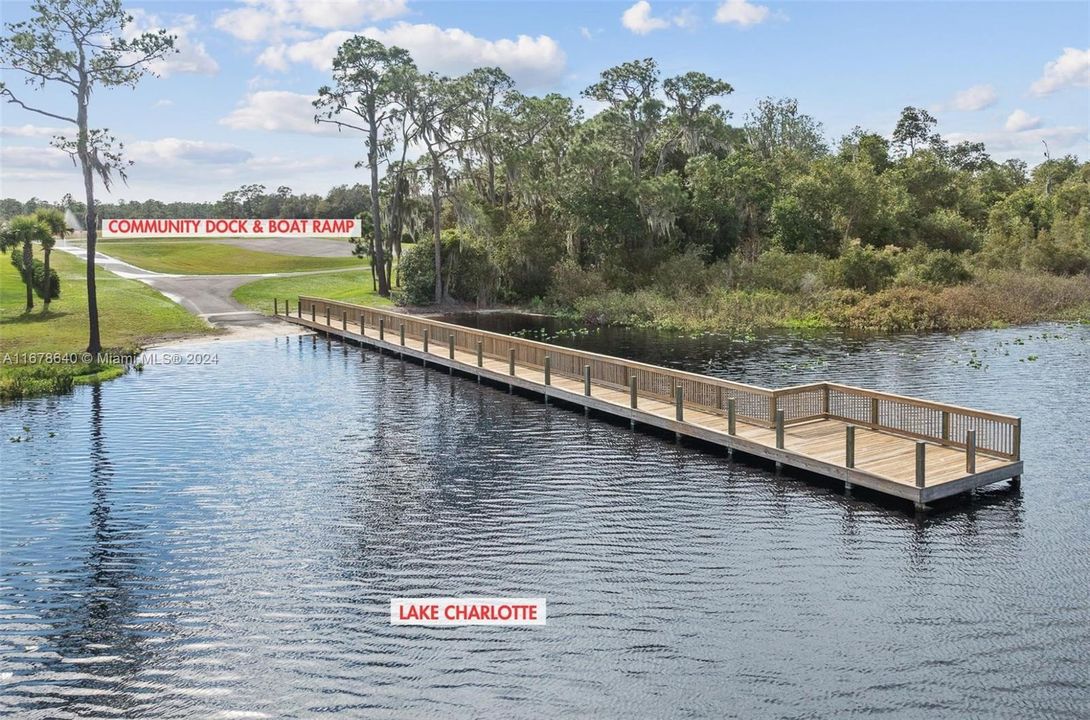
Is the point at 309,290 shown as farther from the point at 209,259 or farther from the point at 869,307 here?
the point at 869,307

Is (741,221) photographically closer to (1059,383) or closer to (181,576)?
(1059,383)

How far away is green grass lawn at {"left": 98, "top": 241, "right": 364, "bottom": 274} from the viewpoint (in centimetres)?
7856

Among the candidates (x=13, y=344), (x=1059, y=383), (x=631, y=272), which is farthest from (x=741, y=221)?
(x=13, y=344)

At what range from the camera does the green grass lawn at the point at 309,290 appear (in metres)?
60.2

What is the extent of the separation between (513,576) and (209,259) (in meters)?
77.9

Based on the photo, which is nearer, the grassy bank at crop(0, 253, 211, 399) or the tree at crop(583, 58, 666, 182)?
the grassy bank at crop(0, 253, 211, 399)

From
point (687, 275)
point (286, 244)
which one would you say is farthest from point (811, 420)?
point (286, 244)

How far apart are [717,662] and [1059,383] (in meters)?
24.1

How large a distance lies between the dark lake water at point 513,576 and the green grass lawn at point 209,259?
5454 cm

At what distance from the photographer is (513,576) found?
14.8 meters

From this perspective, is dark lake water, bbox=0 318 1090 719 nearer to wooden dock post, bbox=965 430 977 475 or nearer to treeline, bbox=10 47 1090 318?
wooden dock post, bbox=965 430 977 475

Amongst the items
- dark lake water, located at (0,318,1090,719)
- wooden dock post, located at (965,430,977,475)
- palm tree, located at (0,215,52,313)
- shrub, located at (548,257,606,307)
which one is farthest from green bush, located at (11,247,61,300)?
wooden dock post, located at (965,430,977,475)

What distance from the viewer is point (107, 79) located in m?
38.3

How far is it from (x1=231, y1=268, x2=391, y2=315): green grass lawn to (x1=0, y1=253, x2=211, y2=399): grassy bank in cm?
589
